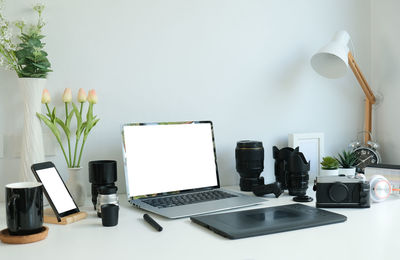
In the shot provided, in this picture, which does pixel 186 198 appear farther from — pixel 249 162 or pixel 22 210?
pixel 22 210

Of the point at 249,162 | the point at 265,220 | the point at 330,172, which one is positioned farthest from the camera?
the point at 330,172

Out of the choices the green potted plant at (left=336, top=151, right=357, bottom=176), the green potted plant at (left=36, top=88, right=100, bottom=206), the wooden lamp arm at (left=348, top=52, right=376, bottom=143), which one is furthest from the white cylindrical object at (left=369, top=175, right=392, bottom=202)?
the green potted plant at (left=36, top=88, right=100, bottom=206)

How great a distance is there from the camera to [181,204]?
4.14ft

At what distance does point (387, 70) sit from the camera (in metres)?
1.89

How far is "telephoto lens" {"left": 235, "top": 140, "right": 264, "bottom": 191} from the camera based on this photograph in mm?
1501

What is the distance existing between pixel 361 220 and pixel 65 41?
3.51 feet

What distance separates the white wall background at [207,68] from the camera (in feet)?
4.66

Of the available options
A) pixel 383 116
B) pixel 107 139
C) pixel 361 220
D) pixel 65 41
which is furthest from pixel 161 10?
pixel 383 116

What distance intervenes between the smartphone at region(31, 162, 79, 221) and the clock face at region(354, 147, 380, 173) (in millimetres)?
1172

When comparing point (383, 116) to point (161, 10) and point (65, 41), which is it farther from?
point (65, 41)

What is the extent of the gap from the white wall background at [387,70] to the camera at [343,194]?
2.35 ft

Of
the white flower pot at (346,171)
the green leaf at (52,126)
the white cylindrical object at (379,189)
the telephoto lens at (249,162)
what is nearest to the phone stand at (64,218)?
the green leaf at (52,126)

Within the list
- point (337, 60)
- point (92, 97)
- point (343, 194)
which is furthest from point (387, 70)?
point (92, 97)

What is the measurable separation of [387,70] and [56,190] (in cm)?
150
